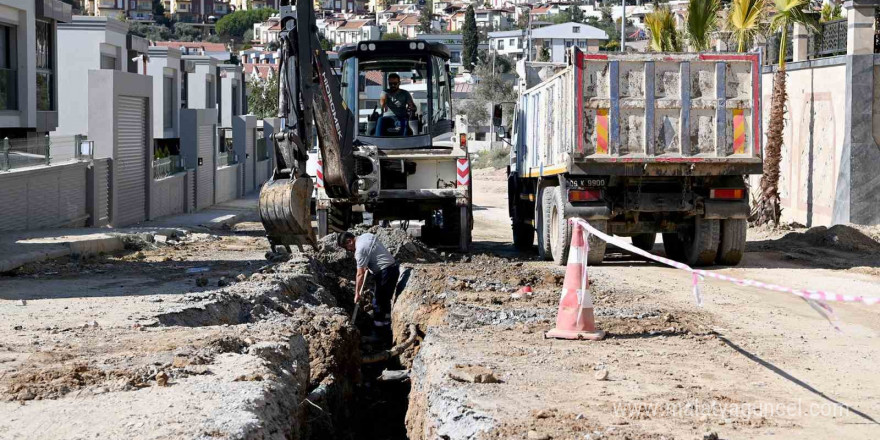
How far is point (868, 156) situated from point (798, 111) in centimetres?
288

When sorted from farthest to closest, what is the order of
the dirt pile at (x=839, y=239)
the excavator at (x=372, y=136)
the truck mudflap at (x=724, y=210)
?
1. the dirt pile at (x=839, y=239)
2. the truck mudflap at (x=724, y=210)
3. the excavator at (x=372, y=136)

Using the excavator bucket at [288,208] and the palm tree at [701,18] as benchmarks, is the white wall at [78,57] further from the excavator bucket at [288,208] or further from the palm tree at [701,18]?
the excavator bucket at [288,208]

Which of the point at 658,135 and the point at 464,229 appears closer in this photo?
the point at 658,135

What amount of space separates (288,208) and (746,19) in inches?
474

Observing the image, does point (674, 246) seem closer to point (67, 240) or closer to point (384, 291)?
point (384, 291)

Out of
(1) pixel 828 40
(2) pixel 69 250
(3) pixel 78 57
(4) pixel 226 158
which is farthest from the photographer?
(4) pixel 226 158

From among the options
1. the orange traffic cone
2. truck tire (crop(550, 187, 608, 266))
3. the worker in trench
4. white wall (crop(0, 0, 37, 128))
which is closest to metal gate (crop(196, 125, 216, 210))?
white wall (crop(0, 0, 37, 128))

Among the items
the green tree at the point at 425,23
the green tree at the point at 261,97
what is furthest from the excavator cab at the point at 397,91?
the green tree at the point at 425,23

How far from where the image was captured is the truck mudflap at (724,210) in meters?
15.4

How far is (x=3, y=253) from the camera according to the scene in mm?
15023

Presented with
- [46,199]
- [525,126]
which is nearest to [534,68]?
[525,126]

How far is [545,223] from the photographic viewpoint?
674 inches

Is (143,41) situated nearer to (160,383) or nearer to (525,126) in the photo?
(525,126)

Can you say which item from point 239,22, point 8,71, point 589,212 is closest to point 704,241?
point 589,212
